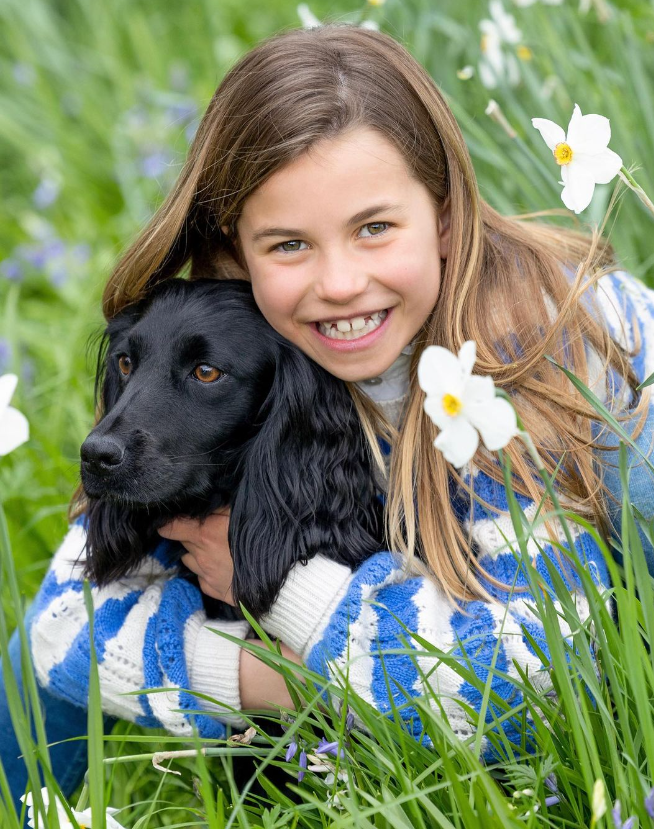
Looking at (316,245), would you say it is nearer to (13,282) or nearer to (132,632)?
(132,632)

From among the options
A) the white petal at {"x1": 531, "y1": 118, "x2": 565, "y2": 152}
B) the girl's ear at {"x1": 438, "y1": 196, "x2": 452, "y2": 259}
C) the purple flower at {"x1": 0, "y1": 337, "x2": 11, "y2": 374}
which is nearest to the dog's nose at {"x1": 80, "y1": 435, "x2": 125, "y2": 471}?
the girl's ear at {"x1": 438, "y1": 196, "x2": 452, "y2": 259}

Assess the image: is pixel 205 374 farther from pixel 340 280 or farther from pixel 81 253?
pixel 81 253

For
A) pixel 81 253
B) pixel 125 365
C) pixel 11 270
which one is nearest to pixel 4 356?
pixel 11 270

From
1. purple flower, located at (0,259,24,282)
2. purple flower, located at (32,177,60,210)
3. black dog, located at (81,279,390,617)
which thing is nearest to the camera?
black dog, located at (81,279,390,617)

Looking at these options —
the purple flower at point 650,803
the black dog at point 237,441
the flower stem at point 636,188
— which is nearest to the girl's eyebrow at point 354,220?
the black dog at point 237,441

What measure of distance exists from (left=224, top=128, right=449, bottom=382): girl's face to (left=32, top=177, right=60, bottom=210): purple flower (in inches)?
100

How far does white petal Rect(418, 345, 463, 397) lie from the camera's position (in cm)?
102

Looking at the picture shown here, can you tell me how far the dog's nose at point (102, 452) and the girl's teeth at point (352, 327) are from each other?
0.44 meters

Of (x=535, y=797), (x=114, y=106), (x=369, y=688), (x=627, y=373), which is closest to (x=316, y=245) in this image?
(x=627, y=373)

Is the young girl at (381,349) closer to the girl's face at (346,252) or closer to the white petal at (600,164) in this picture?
the girl's face at (346,252)

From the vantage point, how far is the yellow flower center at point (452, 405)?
1.02 meters

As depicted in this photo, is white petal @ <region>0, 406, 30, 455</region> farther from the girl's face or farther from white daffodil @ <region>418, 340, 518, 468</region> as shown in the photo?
the girl's face

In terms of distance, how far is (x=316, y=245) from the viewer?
1.74 meters

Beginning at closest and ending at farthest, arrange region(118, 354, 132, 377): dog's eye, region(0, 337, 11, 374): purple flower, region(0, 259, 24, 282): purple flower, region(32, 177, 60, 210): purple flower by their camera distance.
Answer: region(118, 354, 132, 377): dog's eye < region(0, 337, 11, 374): purple flower < region(0, 259, 24, 282): purple flower < region(32, 177, 60, 210): purple flower
